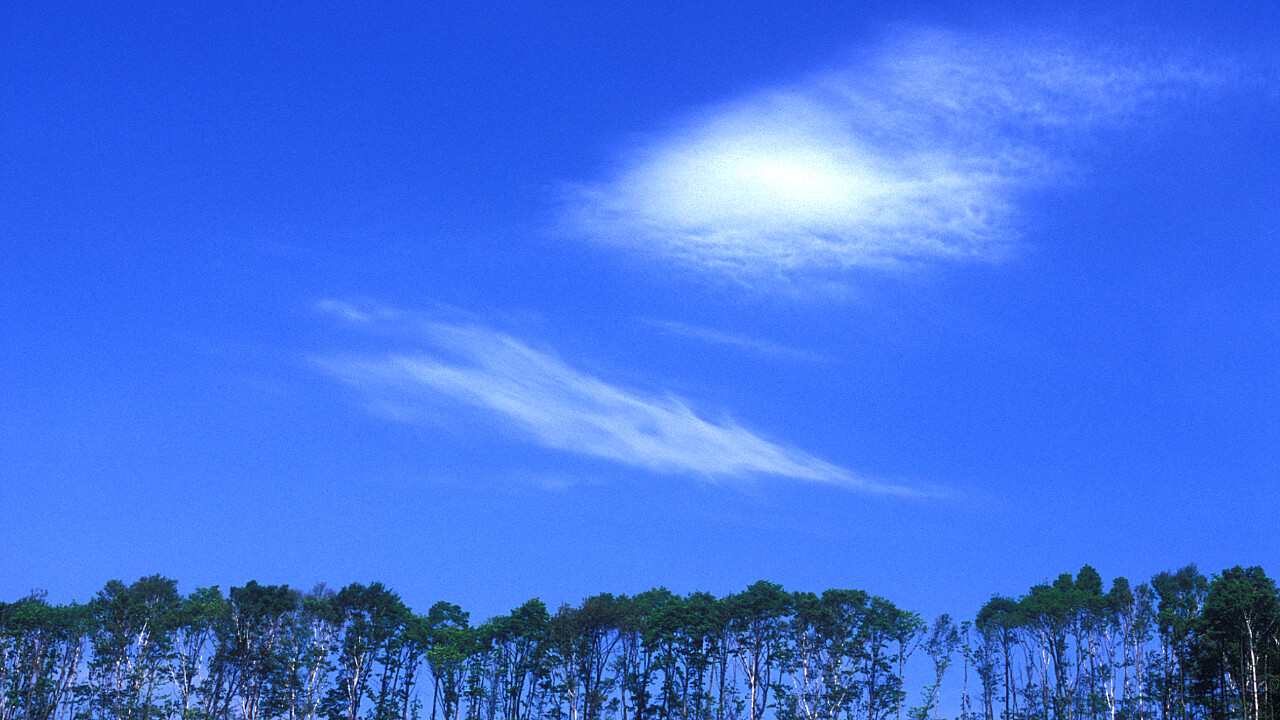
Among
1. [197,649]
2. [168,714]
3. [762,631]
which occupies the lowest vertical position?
[168,714]

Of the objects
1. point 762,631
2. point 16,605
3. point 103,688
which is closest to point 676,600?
point 762,631

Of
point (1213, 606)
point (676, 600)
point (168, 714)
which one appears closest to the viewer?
point (1213, 606)

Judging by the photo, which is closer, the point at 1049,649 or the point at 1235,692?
the point at 1235,692

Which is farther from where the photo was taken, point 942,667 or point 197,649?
point 942,667

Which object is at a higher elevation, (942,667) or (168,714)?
(942,667)

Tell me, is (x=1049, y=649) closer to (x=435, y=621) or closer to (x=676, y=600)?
(x=676, y=600)

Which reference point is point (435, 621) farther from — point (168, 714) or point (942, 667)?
point (942, 667)

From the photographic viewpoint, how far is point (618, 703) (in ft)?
236

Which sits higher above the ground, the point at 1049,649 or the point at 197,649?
the point at 1049,649

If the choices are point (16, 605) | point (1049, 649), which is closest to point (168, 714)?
point (16, 605)

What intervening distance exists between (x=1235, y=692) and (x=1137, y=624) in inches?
460

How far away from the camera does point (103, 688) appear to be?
73250 mm

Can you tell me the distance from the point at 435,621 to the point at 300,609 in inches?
394

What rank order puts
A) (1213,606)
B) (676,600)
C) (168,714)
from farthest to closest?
1. (676,600)
2. (168,714)
3. (1213,606)
